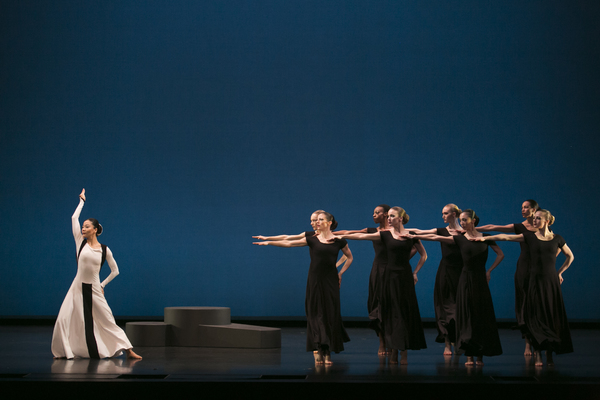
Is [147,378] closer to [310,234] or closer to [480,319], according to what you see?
[310,234]

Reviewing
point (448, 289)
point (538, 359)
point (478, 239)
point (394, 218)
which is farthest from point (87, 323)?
point (538, 359)

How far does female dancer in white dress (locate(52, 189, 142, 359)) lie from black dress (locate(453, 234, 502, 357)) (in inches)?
110

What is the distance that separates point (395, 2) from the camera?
352 inches

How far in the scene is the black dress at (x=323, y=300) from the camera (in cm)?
511

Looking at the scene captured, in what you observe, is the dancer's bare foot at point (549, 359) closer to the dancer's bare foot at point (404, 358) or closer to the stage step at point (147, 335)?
the dancer's bare foot at point (404, 358)

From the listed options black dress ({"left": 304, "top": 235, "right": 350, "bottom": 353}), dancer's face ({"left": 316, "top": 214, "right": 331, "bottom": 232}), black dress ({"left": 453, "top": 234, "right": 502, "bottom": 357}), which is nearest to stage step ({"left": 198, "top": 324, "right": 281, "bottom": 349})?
black dress ({"left": 304, "top": 235, "right": 350, "bottom": 353})

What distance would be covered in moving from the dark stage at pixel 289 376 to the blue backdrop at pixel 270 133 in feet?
9.59

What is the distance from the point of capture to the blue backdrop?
8.71 m

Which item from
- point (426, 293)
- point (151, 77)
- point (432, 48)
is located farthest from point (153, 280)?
point (432, 48)

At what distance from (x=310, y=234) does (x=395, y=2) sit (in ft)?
15.8

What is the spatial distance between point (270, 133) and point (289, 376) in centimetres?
494

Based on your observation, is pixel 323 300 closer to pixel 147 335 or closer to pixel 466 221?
pixel 466 221

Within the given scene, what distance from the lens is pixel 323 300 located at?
517 centimetres

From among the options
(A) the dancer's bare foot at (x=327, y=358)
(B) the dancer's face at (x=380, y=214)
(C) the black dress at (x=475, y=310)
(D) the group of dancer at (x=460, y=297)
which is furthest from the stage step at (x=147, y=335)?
(C) the black dress at (x=475, y=310)
